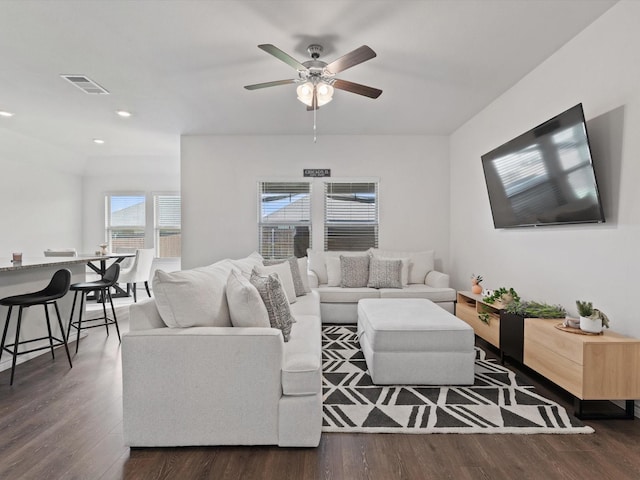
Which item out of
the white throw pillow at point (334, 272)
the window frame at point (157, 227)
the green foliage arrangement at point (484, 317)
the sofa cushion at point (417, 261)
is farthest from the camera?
the window frame at point (157, 227)

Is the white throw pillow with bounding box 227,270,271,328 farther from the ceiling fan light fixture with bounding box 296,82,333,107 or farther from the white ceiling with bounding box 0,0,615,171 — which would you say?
the white ceiling with bounding box 0,0,615,171

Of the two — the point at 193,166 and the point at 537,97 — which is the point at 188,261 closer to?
the point at 193,166

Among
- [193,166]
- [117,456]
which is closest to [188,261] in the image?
[193,166]

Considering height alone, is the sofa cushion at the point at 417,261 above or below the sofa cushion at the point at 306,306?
above

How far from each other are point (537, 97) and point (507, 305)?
6.44ft

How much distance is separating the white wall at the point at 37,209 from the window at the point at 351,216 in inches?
203

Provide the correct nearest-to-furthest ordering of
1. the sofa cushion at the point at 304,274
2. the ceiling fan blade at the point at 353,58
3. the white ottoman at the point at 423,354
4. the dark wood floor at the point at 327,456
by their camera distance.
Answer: the dark wood floor at the point at 327,456, the ceiling fan blade at the point at 353,58, the white ottoman at the point at 423,354, the sofa cushion at the point at 304,274

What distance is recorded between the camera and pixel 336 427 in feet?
6.75

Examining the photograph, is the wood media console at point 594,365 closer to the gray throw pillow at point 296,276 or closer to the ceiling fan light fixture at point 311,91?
the gray throw pillow at point 296,276

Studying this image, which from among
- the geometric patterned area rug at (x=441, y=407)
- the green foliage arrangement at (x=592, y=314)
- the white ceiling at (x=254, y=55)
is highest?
the white ceiling at (x=254, y=55)

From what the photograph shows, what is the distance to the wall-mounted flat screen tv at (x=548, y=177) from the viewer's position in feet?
8.01

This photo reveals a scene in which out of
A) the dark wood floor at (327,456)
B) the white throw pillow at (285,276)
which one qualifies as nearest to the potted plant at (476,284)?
the dark wood floor at (327,456)

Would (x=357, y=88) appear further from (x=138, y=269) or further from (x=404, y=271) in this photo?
(x=138, y=269)

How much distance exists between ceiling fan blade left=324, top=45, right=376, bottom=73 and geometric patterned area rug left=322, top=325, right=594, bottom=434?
2398 millimetres
